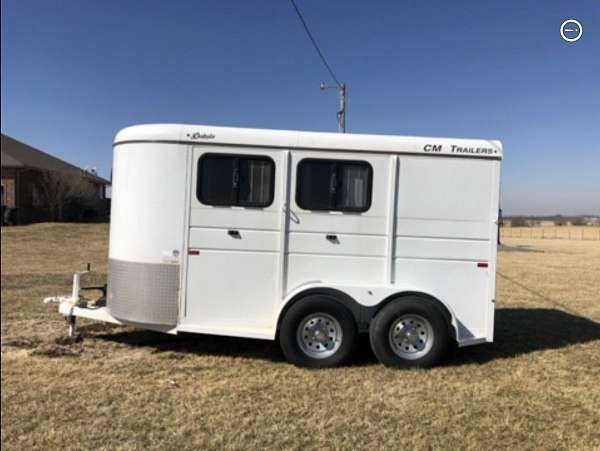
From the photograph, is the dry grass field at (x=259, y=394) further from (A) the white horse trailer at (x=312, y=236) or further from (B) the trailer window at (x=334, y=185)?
(B) the trailer window at (x=334, y=185)

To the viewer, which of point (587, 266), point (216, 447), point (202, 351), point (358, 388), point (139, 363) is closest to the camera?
point (216, 447)

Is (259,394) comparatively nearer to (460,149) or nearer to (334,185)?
(334,185)

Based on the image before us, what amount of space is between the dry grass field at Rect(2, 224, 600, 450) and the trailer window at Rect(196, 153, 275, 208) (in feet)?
5.48

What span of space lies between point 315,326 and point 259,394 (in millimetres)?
1039

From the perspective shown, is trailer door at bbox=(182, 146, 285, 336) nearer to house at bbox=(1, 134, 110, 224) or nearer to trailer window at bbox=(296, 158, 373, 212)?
trailer window at bbox=(296, 158, 373, 212)

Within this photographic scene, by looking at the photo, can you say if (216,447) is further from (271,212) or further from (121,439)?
(271,212)

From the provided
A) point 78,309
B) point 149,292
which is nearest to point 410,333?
point 149,292

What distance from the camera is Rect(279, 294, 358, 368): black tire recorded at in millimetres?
5473

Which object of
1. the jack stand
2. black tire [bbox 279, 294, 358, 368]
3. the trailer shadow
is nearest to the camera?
black tire [bbox 279, 294, 358, 368]

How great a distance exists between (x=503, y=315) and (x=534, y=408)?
4203 millimetres

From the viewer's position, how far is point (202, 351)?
609 centimetres

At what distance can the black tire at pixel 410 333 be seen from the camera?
5.51 meters

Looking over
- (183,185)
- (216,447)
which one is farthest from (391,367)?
(183,185)

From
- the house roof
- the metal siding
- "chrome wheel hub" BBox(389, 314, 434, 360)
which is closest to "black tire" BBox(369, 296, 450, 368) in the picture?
"chrome wheel hub" BBox(389, 314, 434, 360)
